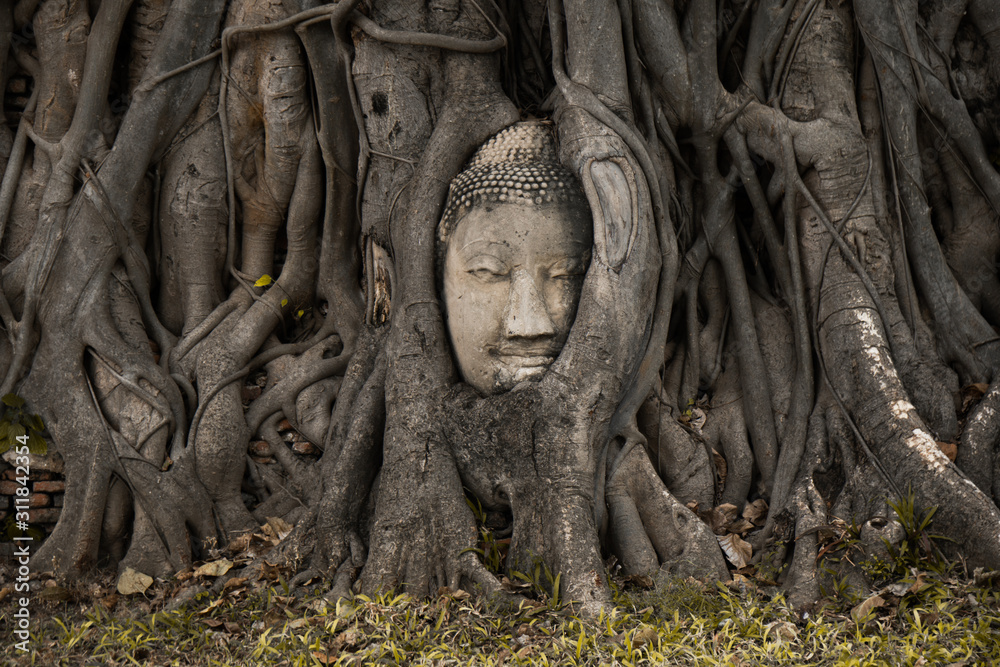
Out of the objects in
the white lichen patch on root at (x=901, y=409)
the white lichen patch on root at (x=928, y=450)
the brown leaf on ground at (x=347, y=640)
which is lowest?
the brown leaf on ground at (x=347, y=640)

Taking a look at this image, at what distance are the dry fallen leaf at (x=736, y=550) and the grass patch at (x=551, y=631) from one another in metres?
0.15

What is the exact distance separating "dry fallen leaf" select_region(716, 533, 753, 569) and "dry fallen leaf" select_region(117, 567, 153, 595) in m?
2.56

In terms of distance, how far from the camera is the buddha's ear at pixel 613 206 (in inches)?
133

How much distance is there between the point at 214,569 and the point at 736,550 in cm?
225

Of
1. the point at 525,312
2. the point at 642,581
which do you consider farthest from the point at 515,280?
the point at 642,581

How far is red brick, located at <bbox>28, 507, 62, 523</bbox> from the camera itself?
4012 mm

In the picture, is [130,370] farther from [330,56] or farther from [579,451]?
[579,451]

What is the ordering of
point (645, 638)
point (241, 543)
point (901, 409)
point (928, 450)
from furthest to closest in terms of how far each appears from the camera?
point (241, 543)
point (901, 409)
point (928, 450)
point (645, 638)

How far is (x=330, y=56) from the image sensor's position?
13.4 ft

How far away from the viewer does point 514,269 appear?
137 inches

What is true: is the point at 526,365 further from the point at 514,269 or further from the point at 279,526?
the point at 279,526

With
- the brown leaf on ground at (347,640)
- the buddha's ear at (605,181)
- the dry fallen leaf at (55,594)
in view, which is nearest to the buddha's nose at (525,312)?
the buddha's ear at (605,181)

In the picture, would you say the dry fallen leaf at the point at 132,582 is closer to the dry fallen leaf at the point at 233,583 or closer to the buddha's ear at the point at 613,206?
the dry fallen leaf at the point at 233,583

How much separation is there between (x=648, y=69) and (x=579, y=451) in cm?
185
